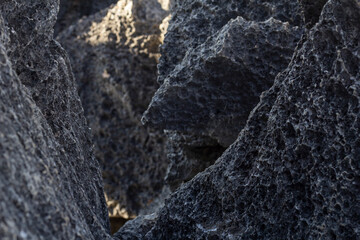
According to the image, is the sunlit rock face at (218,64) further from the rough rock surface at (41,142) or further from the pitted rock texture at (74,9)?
the pitted rock texture at (74,9)

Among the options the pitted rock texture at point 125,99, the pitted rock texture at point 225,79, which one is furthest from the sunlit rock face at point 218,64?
the pitted rock texture at point 125,99

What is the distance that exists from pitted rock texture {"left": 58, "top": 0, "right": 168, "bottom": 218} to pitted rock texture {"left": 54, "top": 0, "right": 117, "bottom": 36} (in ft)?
2.58

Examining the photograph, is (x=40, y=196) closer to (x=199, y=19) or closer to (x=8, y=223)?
(x=8, y=223)

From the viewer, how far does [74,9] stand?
13.8 ft

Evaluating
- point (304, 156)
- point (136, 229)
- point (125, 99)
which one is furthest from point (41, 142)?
point (125, 99)

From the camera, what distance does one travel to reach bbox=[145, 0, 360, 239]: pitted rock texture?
4.54 feet

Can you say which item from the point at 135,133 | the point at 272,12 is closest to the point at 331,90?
the point at 272,12

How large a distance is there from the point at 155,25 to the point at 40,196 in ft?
7.45

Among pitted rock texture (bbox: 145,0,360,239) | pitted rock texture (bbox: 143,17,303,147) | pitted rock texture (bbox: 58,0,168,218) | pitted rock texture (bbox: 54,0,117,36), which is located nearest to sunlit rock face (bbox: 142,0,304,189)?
pitted rock texture (bbox: 143,17,303,147)

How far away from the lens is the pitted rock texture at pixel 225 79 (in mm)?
2100

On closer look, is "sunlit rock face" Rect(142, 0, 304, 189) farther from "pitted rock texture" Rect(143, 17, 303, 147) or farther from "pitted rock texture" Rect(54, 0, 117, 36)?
"pitted rock texture" Rect(54, 0, 117, 36)

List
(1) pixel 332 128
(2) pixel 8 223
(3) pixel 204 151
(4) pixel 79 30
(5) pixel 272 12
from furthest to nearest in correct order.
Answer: (4) pixel 79 30 → (3) pixel 204 151 → (5) pixel 272 12 → (1) pixel 332 128 → (2) pixel 8 223

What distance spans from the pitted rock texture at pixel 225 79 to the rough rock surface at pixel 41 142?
0.41 meters

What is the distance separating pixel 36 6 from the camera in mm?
1706
